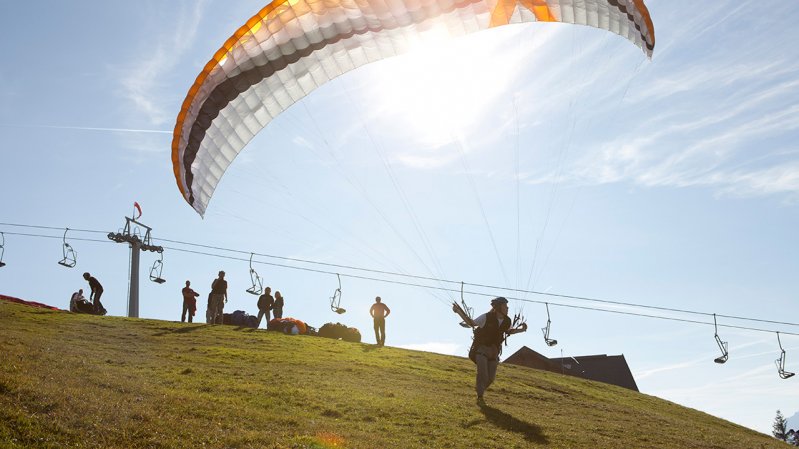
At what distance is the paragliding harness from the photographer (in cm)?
1382

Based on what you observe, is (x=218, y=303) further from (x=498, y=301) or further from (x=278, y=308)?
(x=498, y=301)

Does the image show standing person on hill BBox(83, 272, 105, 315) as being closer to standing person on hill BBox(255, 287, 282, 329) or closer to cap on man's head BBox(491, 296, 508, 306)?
standing person on hill BBox(255, 287, 282, 329)

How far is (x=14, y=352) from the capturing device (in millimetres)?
12344

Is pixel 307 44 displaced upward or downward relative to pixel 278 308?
upward

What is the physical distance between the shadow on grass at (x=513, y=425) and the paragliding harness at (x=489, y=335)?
3.92 ft

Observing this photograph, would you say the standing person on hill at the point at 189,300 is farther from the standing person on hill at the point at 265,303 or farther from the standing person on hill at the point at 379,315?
the standing person on hill at the point at 379,315

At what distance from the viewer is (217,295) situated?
24.2 m

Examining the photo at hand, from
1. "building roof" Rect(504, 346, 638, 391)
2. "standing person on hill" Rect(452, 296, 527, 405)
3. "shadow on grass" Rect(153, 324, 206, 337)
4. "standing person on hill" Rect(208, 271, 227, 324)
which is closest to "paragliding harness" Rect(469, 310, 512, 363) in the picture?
"standing person on hill" Rect(452, 296, 527, 405)

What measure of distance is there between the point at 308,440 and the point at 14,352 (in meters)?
6.44

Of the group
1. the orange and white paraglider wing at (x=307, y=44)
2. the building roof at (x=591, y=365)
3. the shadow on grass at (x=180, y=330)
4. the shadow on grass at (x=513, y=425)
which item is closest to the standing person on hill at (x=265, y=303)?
the shadow on grass at (x=180, y=330)

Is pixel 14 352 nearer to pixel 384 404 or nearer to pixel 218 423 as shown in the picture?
pixel 218 423

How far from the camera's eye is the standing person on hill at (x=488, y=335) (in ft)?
45.2

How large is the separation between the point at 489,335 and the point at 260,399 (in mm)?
4712

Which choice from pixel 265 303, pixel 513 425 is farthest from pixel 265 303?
pixel 513 425
